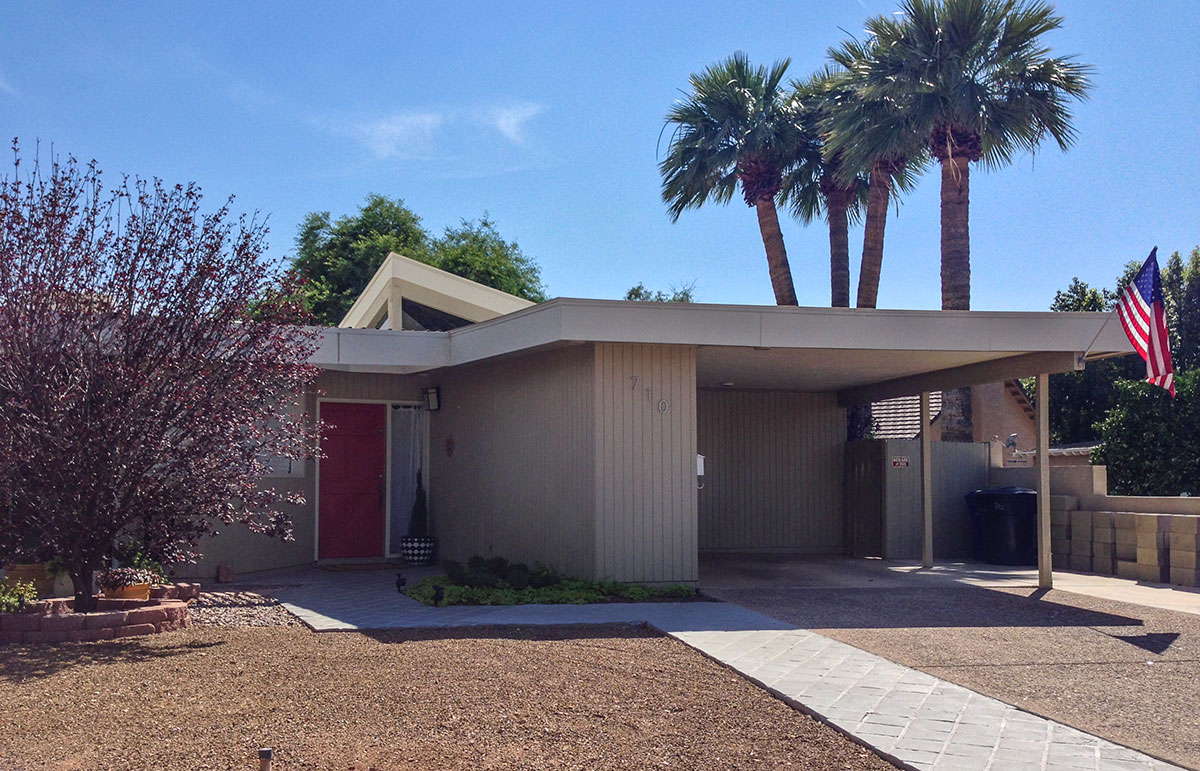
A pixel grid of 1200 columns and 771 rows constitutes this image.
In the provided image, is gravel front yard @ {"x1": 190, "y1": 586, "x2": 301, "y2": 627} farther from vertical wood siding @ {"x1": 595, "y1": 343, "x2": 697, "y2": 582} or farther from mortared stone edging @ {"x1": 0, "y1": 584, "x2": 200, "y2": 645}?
vertical wood siding @ {"x1": 595, "y1": 343, "x2": 697, "y2": 582}

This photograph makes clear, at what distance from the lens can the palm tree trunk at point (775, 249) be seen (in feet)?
64.8

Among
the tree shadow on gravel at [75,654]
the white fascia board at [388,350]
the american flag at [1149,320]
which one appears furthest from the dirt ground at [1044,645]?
the tree shadow on gravel at [75,654]

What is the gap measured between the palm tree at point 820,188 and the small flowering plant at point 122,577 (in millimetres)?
14213

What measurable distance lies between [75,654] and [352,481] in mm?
6174

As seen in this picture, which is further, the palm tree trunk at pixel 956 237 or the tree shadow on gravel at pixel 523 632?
the palm tree trunk at pixel 956 237

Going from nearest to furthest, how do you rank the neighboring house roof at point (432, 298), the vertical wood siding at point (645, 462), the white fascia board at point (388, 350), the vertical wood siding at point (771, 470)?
the vertical wood siding at point (645, 462)
the white fascia board at point (388, 350)
the neighboring house roof at point (432, 298)
the vertical wood siding at point (771, 470)

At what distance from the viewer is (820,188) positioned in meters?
19.9

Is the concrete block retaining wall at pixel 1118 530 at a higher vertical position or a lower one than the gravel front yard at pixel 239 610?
higher

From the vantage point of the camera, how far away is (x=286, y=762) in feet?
14.7

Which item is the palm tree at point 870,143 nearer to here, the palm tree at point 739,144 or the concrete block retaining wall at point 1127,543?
the palm tree at point 739,144

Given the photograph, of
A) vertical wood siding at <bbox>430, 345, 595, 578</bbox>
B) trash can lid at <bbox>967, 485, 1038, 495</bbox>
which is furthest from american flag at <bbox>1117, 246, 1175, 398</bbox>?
vertical wood siding at <bbox>430, 345, 595, 578</bbox>

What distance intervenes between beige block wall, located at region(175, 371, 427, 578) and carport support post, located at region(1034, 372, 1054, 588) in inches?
294

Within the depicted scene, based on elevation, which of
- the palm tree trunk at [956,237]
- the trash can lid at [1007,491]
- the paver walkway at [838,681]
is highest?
the palm tree trunk at [956,237]

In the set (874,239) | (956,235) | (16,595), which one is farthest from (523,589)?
(874,239)
